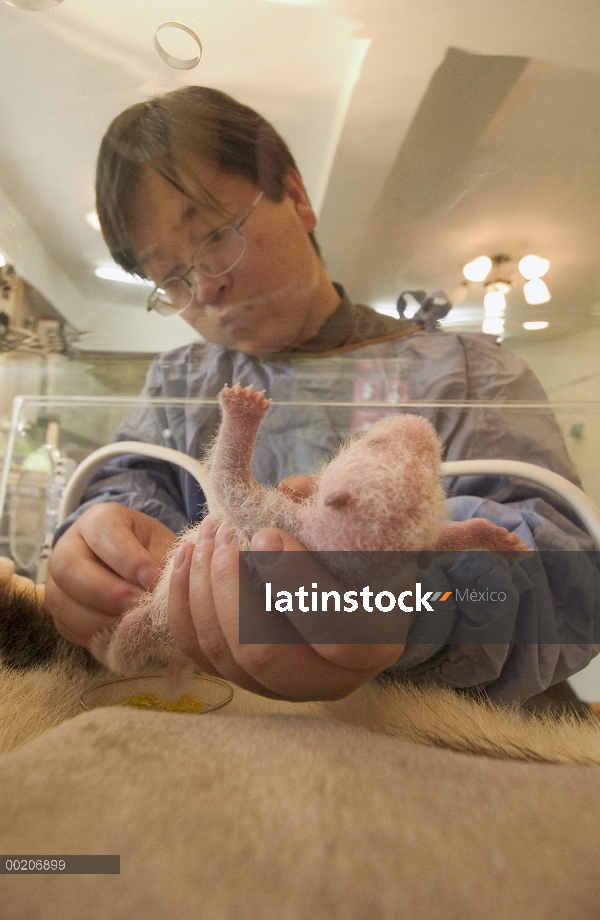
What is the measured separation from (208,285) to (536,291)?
0.28 m

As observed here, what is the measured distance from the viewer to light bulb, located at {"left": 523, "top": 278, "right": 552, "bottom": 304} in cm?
47

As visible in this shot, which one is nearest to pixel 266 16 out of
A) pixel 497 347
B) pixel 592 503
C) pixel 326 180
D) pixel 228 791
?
pixel 326 180

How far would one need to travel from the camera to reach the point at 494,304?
0.47 m

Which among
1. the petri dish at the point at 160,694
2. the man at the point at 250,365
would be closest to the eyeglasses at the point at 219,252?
the man at the point at 250,365

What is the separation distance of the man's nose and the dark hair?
50 millimetres

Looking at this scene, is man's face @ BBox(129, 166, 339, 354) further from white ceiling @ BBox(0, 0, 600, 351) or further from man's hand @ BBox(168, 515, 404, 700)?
man's hand @ BBox(168, 515, 404, 700)

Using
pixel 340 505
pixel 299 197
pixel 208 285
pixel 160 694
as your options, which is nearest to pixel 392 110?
pixel 299 197

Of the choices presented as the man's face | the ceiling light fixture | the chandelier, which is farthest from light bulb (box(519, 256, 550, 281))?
the ceiling light fixture

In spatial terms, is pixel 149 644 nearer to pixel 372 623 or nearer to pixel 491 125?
pixel 372 623

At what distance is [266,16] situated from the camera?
478mm

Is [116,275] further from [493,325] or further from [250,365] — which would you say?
[493,325]

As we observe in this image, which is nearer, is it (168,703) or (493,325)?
(168,703)

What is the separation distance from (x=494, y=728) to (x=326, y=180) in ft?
1.50

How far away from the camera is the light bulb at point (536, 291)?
0.47 meters
